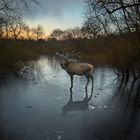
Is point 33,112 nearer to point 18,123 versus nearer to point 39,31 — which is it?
point 18,123

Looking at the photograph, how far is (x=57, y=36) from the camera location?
124 metres

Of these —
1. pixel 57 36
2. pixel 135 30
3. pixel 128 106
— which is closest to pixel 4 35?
pixel 135 30

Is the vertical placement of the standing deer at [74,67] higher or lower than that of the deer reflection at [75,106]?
higher

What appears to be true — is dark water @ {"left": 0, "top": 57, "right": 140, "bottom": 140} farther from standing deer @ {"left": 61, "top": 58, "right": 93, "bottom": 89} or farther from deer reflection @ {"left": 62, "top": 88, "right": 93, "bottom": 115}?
standing deer @ {"left": 61, "top": 58, "right": 93, "bottom": 89}

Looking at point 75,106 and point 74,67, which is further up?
point 74,67

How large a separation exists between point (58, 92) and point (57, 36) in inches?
4287

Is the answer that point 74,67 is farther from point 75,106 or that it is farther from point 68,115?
point 68,115

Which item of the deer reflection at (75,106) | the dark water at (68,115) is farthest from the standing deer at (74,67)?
the deer reflection at (75,106)

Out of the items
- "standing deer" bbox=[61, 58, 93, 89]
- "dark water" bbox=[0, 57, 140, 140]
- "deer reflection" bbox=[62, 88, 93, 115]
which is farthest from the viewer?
"standing deer" bbox=[61, 58, 93, 89]

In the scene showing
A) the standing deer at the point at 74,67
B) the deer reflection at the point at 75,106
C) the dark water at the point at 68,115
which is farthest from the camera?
the standing deer at the point at 74,67

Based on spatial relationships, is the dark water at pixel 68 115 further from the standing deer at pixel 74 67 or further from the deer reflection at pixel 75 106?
the standing deer at pixel 74 67

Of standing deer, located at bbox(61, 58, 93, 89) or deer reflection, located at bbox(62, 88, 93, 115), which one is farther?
standing deer, located at bbox(61, 58, 93, 89)

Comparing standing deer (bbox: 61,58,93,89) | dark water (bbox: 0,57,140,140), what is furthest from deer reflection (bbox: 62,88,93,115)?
standing deer (bbox: 61,58,93,89)

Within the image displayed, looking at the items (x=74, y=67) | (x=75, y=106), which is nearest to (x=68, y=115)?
(x=75, y=106)
